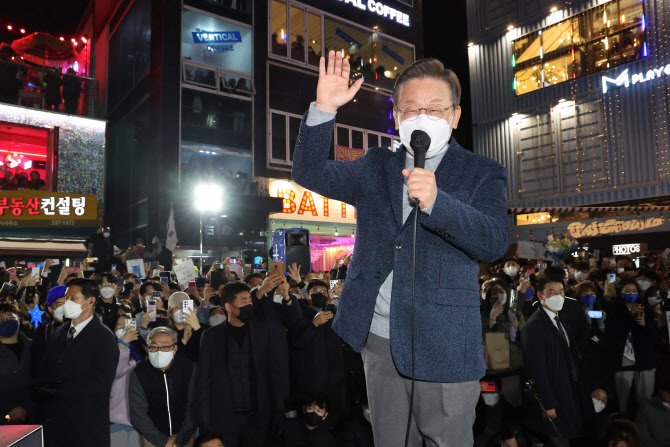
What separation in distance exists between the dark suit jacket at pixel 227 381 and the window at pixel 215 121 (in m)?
14.3

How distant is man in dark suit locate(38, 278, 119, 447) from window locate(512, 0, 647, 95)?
19177 mm

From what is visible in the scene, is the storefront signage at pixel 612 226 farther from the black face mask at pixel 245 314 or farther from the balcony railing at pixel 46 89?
the balcony railing at pixel 46 89

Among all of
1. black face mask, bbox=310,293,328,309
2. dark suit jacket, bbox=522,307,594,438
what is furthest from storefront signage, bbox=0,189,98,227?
dark suit jacket, bbox=522,307,594,438

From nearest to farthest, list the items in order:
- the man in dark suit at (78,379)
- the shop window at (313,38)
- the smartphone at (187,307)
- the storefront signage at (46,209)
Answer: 1. the man in dark suit at (78,379)
2. the smartphone at (187,307)
3. the storefront signage at (46,209)
4. the shop window at (313,38)

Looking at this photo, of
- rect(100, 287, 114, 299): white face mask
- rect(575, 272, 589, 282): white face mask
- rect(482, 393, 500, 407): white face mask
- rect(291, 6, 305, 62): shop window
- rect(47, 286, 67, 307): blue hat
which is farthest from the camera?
rect(291, 6, 305, 62): shop window

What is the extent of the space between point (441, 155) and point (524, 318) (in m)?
6.94

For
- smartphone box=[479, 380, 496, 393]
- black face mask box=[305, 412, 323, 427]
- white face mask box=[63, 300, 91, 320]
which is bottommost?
black face mask box=[305, 412, 323, 427]

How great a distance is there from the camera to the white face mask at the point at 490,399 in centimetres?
630

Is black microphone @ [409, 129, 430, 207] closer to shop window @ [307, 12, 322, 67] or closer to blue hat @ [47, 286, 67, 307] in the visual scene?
blue hat @ [47, 286, 67, 307]

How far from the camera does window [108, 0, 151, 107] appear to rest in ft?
67.2

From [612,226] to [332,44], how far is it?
14541mm

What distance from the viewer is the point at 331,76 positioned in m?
1.81

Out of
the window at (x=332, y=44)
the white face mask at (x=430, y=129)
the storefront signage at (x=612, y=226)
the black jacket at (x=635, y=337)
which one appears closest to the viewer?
the white face mask at (x=430, y=129)

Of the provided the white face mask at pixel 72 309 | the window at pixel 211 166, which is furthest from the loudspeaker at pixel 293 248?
the white face mask at pixel 72 309
